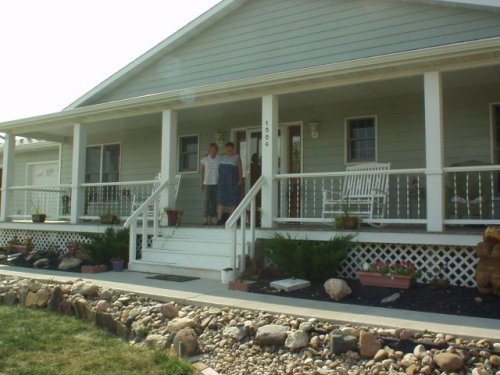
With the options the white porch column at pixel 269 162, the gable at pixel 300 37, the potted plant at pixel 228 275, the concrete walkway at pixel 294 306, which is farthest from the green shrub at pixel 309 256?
the gable at pixel 300 37

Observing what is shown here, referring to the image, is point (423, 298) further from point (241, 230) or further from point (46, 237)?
point (46, 237)

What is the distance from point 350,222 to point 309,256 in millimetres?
1000

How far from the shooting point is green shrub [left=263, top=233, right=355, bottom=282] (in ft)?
21.4

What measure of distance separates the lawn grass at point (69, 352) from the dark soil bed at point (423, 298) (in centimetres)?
223

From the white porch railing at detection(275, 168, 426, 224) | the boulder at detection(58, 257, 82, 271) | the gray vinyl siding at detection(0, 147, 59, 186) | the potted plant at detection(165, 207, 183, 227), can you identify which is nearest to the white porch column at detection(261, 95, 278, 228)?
the white porch railing at detection(275, 168, 426, 224)

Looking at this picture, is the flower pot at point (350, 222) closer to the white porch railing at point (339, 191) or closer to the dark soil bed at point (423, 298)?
the white porch railing at point (339, 191)

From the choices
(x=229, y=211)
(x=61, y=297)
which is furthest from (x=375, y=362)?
(x=229, y=211)

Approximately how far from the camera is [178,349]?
436 cm

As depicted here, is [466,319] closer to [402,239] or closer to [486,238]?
[486,238]

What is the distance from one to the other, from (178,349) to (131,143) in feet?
29.4

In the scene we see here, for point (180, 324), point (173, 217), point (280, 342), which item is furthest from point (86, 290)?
point (173, 217)

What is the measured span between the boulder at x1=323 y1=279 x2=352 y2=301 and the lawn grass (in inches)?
93.1

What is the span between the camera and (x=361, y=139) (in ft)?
31.0

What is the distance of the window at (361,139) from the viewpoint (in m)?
9.33
